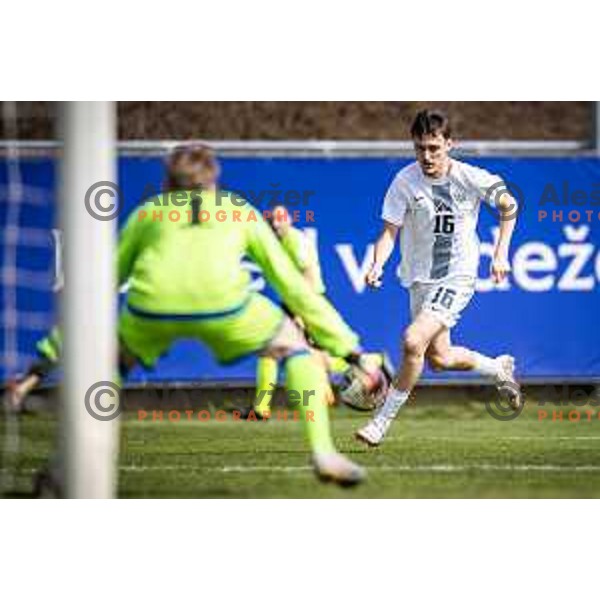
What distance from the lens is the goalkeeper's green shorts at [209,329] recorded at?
7.11 m

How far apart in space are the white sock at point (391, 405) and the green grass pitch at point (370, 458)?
0.07 metres

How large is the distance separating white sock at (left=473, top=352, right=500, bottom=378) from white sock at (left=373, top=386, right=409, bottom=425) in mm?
338

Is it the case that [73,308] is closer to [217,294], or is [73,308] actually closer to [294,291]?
[217,294]

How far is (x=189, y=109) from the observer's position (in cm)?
816

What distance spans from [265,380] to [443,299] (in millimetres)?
855

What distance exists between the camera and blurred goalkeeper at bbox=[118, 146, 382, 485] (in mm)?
7074

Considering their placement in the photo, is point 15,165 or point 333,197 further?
point 333,197

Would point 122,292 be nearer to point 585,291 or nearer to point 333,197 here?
point 333,197

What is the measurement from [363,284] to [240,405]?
2.79 ft

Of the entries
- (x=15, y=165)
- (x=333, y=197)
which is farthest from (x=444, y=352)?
(x=15, y=165)

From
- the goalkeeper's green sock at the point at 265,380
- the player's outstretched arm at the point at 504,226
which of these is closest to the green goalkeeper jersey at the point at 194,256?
the goalkeeper's green sock at the point at 265,380

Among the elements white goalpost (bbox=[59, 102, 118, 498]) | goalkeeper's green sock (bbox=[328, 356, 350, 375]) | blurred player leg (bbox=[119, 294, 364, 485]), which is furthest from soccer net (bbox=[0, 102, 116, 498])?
goalkeeper's green sock (bbox=[328, 356, 350, 375])

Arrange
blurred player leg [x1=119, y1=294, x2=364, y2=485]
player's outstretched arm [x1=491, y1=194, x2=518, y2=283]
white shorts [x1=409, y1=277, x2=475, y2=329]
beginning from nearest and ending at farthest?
1. blurred player leg [x1=119, y1=294, x2=364, y2=485]
2. white shorts [x1=409, y1=277, x2=475, y2=329]
3. player's outstretched arm [x1=491, y1=194, x2=518, y2=283]

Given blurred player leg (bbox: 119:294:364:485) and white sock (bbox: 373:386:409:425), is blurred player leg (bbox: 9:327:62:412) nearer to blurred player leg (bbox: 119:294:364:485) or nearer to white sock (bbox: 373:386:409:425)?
blurred player leg (bbox: 119:294:364:485)
